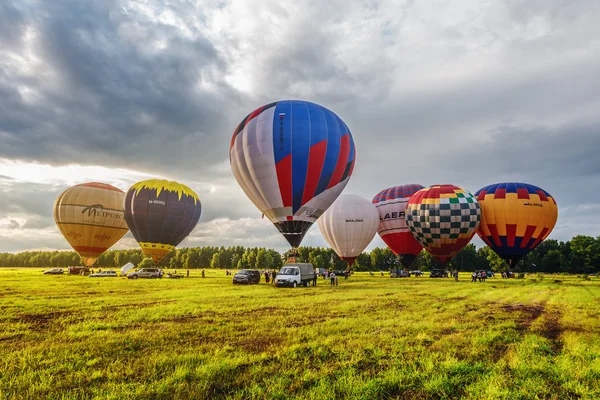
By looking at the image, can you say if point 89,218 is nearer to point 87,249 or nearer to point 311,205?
point 87,249

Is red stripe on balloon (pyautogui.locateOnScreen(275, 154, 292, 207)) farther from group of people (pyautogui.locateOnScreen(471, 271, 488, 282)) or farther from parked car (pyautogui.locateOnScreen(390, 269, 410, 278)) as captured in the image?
parked car (pyautogui.locateOnScreen(390, 269, 410, 278))

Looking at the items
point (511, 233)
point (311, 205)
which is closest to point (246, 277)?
point (311, 205)

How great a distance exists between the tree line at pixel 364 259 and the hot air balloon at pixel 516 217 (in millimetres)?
14886

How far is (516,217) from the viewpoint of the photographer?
1522 inches

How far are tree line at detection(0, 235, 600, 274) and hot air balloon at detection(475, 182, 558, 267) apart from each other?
586 inches

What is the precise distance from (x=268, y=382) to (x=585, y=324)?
1094 centimetres

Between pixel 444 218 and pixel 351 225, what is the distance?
1262 centimetres

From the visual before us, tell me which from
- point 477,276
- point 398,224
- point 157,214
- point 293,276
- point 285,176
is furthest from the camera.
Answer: point 398,224

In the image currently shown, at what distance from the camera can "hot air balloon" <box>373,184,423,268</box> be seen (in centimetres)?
4894

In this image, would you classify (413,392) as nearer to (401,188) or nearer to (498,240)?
(498,240)

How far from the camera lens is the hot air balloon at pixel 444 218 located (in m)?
39.0

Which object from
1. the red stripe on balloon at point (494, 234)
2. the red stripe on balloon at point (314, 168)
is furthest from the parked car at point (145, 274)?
the red stripe on balloon at point (494, 234)

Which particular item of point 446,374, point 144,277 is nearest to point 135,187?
point 144,277

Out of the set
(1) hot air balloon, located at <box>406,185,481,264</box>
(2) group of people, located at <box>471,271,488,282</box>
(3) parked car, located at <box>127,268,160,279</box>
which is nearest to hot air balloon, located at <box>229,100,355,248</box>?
(1) hot air balloon, located at <box>406,185,481,264</box>
